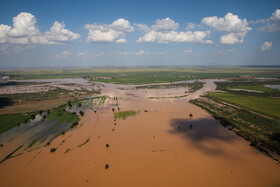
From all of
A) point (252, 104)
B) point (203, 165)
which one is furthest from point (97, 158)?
point (252, 104)

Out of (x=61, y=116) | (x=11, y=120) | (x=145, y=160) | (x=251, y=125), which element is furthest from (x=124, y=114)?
(x=251, y=125)

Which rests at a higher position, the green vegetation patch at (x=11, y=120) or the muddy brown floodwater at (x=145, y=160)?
the green vegetation patch at (x=11, y=120)

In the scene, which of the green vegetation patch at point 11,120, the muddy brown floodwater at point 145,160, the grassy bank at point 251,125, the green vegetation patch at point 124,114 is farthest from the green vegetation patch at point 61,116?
the grassy bank at point 251,125

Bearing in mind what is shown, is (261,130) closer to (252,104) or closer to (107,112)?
(252,104)

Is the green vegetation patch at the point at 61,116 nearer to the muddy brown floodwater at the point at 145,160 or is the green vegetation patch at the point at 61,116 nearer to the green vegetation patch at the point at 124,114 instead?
the muddy brown floodwater at the point at 145,160

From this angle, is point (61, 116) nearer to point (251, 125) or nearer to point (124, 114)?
point (124, 114)

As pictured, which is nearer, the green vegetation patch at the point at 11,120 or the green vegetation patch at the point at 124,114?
the green vegetation patch at the point at 11,120
